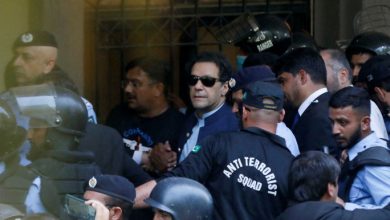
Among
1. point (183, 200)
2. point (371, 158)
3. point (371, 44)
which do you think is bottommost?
point (183, 200)

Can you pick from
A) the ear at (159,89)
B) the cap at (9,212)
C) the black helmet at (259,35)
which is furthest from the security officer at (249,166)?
the black helmet at (259,35)

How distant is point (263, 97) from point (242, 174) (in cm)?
47

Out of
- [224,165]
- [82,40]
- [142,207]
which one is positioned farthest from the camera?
[82,40]

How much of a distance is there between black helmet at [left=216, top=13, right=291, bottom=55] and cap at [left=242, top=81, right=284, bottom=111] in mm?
2244

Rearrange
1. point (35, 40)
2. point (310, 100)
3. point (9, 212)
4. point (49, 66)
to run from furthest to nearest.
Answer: point (35, 40) → point (49, 66) → point (310, 100) → point (9, 212)

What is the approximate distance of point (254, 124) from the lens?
7574 millimetres

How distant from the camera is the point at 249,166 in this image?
24.2 ft

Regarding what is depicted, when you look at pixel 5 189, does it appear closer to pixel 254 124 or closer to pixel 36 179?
pixel 36 179

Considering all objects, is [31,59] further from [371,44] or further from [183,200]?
[183,200]

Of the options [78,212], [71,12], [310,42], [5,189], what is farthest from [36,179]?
[71,12]

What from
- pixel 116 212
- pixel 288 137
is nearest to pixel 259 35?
pixel 288 137

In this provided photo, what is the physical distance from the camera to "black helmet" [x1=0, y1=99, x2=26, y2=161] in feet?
22.3

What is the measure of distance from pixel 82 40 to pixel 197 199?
4.49 m

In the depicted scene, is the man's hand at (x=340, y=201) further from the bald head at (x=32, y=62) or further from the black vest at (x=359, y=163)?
the bald head at (x=32, y=62)
